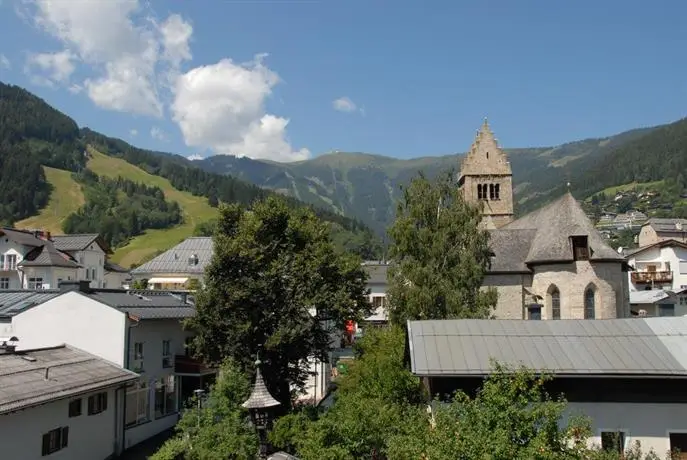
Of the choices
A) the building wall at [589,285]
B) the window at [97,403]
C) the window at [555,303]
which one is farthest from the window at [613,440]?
the window at [555,303]

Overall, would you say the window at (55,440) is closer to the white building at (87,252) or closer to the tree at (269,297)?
the tree at (269,297)

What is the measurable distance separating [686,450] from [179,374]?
996 inches

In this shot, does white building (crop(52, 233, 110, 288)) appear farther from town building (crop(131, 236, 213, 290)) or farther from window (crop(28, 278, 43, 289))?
town building (crop(131, 236, 213, 290))

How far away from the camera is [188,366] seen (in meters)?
33.6

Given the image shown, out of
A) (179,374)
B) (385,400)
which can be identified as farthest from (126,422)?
(385,400)

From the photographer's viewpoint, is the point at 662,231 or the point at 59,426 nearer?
the point at 59,426

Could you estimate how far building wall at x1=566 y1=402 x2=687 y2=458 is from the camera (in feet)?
56.7

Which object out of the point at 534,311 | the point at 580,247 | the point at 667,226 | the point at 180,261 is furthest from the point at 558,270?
the point at 667,226

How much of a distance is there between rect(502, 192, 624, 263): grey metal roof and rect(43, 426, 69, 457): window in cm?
2968

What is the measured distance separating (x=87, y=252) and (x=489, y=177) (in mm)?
55812

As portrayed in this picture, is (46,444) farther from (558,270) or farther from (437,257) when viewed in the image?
(558,270)

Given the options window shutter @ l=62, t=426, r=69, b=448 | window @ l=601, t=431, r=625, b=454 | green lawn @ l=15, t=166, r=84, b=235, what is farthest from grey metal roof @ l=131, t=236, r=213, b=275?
green lawn @ l=15, t=166, r=84, b=235

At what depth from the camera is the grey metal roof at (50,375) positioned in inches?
795

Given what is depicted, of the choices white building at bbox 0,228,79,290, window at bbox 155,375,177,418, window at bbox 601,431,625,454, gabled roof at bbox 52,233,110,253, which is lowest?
window at bbox 155,375,177,418
